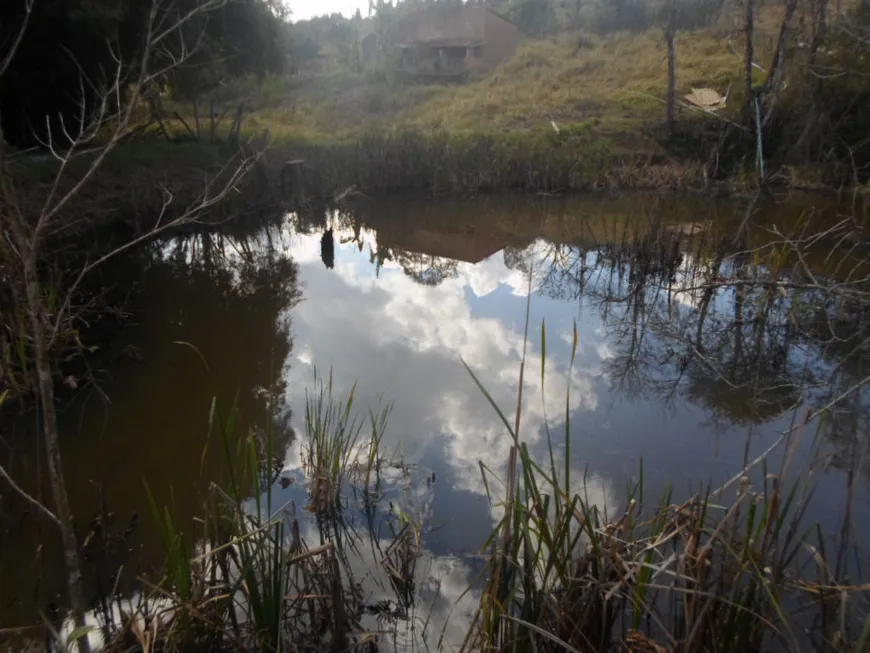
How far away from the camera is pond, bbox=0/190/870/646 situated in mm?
2471

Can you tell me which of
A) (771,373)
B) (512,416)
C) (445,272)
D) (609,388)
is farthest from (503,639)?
(445,272)

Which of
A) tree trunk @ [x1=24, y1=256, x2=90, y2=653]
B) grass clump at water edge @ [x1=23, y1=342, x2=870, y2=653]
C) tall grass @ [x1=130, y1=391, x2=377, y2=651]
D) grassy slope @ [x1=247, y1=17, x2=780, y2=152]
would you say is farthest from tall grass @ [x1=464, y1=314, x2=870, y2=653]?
grassy slope @ [x1=247, y1=17, x2=780, y2=152]

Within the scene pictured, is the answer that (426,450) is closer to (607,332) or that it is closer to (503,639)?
(503,639)

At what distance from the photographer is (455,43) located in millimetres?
27844

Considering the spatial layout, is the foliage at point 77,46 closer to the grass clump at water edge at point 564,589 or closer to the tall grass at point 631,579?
the grass clump at water edge at point 564,589

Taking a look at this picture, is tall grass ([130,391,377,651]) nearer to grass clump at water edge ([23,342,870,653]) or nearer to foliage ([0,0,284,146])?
grass clump at water edge ([23,342,870,653])

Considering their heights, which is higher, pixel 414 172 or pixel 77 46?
pixel 77 46

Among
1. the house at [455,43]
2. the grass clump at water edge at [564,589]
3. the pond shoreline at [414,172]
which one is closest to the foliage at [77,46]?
the pond shoreline at [414,172]

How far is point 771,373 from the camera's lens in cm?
405

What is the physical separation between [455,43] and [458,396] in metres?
27.2

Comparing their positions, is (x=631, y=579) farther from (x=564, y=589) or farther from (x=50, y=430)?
(x=50, y=430)

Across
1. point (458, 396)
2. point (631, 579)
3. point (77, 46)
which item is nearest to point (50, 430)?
point (631, 579)

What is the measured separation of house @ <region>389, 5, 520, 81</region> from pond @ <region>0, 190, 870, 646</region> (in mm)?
21890

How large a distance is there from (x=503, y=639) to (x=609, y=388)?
2.44 meters
